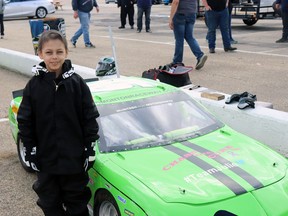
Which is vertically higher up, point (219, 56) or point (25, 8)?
point (25, 8)

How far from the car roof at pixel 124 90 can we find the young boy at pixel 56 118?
2.36 feet

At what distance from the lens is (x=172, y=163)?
10.2ft

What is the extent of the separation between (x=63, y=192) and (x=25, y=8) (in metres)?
23.7

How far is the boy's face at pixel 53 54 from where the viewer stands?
9.91 ft

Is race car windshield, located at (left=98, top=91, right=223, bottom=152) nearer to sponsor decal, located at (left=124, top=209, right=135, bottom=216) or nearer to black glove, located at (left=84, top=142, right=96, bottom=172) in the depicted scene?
black glove, located at (left=84, top=142, right=96, bottom=172)

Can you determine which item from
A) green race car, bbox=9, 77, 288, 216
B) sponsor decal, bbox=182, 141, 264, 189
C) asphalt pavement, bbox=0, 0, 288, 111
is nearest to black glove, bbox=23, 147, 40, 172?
green race car, bbox=9, 77, 288, 216

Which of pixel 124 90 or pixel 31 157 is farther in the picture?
pixel 124 90

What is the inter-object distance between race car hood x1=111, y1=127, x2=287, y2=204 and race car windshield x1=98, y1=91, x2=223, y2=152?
11cm

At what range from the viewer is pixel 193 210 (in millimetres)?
2662

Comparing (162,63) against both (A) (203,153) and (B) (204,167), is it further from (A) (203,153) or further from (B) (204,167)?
(B) (204,167)

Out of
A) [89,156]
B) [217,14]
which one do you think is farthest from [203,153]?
[217,14]

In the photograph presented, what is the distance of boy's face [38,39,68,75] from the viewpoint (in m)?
3.02

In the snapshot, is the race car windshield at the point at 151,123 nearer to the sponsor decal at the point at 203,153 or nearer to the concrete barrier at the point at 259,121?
the sponsor decal at the point at 203,153

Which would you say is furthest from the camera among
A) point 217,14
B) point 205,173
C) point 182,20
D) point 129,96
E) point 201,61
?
point 217,14
